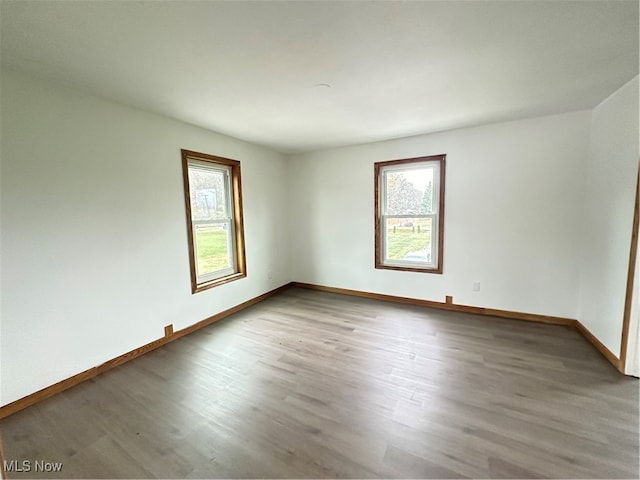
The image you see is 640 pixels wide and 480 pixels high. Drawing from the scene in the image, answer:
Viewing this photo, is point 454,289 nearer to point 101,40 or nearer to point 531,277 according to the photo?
point 531,277

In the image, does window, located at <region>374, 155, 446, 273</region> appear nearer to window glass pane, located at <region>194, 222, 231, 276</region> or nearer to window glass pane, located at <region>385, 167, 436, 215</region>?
window glass pane, located at <region>385, 167, 436, 215</region>

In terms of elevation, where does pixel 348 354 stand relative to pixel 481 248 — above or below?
below

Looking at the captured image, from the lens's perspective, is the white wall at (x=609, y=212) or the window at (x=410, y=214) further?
the window at (x=410, y=214)

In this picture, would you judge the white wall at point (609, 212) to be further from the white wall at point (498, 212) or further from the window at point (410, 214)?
the window at point (410, 214)

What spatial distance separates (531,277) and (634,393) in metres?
1.41

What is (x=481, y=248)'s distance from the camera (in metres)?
3.36

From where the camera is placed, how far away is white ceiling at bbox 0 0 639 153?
1.36 m

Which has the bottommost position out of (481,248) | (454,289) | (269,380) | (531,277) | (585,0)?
(269,380)

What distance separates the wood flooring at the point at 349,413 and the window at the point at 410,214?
1243 mm

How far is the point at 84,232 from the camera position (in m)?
2.21

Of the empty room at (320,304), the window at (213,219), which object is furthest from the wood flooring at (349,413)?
the window at (213,219)

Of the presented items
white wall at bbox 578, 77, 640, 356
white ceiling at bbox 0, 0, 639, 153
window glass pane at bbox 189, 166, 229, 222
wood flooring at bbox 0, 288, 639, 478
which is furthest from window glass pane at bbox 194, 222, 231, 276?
white wall at bbox 578, 77, 640, 356

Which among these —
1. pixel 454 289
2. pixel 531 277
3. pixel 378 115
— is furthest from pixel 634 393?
pixel 378 115

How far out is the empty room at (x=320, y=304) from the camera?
4.82 ft
